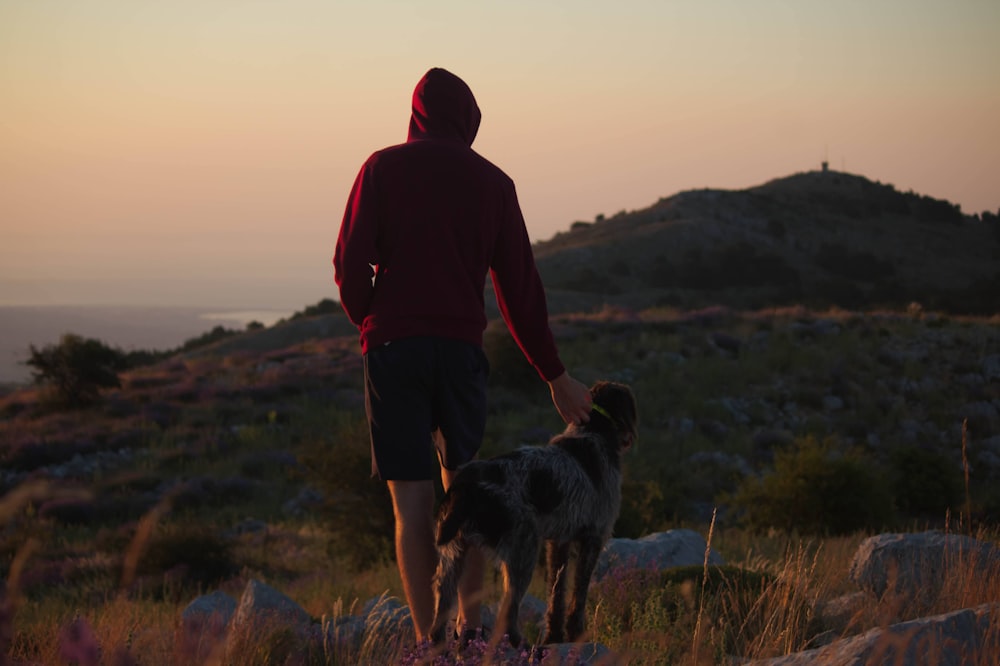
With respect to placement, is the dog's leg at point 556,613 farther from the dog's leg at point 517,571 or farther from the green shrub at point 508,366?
the green shrub at point 508,366

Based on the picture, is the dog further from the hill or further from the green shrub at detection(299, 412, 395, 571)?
the hill

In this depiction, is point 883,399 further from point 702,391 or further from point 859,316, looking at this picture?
point 859,316

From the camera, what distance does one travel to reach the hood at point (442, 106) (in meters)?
4.41

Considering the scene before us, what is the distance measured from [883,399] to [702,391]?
4.26 m

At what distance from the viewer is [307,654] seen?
15.3 ft

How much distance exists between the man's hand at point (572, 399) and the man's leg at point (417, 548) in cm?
85

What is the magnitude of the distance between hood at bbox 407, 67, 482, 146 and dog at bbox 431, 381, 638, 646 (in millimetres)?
1553

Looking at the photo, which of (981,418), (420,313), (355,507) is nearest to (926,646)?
(420,313)

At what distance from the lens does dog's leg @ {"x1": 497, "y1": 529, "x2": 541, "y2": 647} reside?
3818 mm

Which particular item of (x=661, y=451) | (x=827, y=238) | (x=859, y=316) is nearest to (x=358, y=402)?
(x=661, y=451)

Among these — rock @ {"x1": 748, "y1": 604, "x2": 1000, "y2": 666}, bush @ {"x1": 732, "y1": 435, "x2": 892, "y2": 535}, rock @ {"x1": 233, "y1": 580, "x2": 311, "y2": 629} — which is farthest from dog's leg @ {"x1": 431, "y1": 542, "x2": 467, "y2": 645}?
bush @ {"x1": 732, "y1": 435, "x2": 892, "y2": 535}

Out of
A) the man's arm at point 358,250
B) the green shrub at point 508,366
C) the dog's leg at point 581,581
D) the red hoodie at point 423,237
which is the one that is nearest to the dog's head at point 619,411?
the dog's leg at point 581,581

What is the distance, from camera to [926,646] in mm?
3201

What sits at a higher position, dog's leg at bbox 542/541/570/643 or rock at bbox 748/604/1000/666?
rock at bbox 748/604/1000/666
